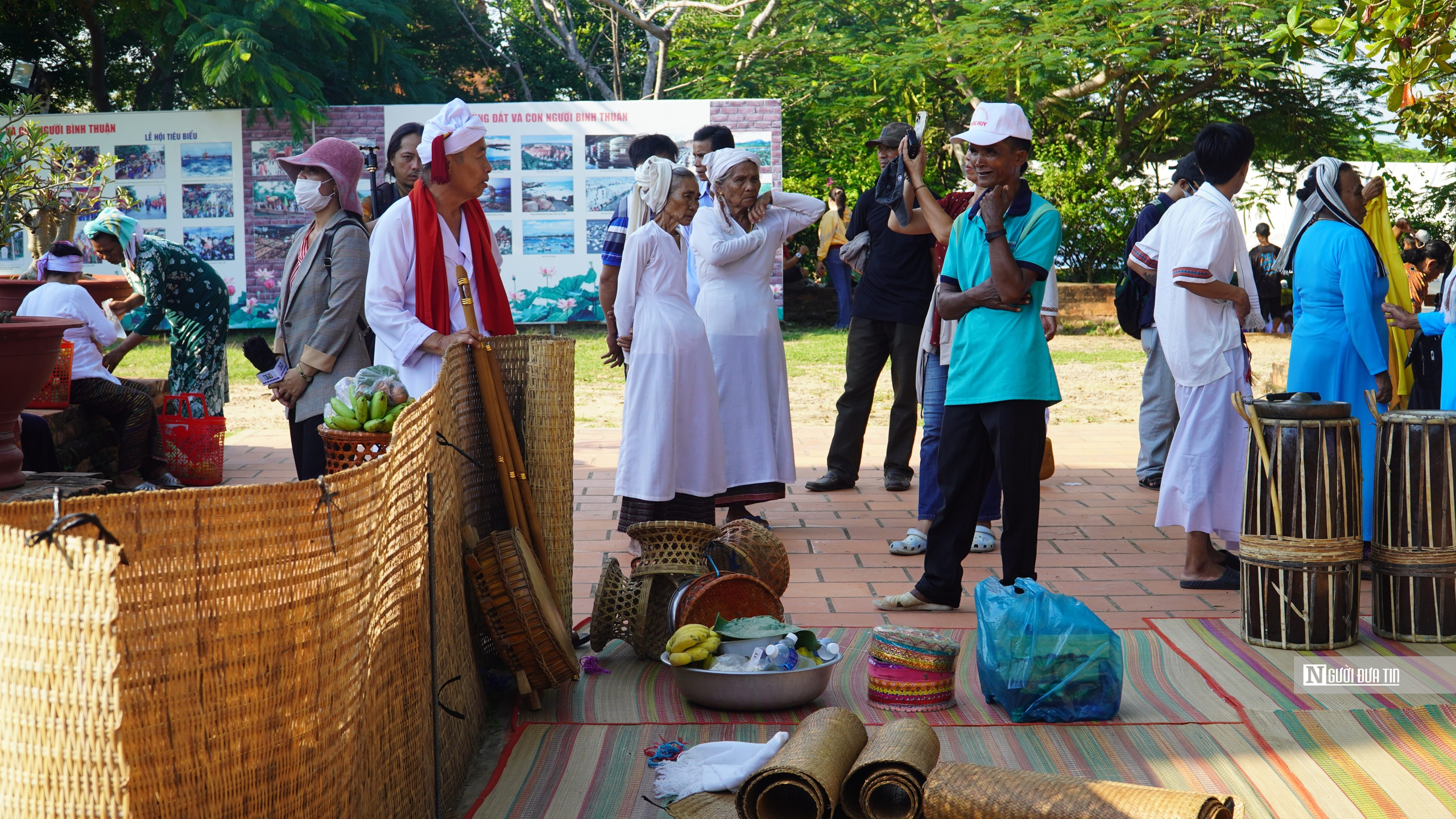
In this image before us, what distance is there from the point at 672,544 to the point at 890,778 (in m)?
1.58

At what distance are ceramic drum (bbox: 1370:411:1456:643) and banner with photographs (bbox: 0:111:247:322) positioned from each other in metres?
14.2

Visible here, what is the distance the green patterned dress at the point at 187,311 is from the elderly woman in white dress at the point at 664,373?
3.13 meters

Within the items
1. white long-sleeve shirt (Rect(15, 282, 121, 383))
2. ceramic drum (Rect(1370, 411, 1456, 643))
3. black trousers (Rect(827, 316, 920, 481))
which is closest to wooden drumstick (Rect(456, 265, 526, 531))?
ceramic drum (Rect(1370, 411, 1456, 643))

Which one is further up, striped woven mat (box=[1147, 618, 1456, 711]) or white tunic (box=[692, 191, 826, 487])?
white tunic (box=[692, 191, 826, 487])

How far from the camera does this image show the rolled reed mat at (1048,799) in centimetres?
271

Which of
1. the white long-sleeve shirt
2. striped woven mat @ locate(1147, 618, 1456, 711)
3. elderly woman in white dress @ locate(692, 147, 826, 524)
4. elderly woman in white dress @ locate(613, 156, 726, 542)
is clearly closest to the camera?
striped woven mat @ locate(1147, 618, 1456, 711)

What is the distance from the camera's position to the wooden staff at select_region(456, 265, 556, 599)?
3.77m

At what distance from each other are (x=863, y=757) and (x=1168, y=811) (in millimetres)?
699

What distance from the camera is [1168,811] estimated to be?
2.70 meters

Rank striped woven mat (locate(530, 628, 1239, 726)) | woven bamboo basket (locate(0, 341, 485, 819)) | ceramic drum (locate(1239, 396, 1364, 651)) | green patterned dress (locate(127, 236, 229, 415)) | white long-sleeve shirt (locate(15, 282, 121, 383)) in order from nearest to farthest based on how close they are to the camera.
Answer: woven bamboo basket (locate(0, 341, 485, 819))
striped woven mat (locate(530, 628, 1239, 726))
ceramic drum (locate(1239, 396, 1364, 651))
white long-sleeve shirt (locate(15, 282, 121, 383))
green patterned dress (locate(127, 236, 229, 415))

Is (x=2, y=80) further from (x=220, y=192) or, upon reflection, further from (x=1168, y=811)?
(x=1168, y=811)

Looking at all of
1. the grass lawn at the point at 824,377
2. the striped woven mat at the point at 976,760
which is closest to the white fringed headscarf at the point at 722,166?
the striped woven mat at the point at 976,760

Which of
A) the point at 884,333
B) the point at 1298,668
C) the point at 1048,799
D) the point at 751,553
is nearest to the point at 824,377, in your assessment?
the point at 884,333

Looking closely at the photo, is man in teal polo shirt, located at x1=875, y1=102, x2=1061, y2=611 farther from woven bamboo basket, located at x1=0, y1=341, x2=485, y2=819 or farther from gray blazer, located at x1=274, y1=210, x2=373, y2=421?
woven bamboo basket, located at x1=0, y1=341, x2=485, y2=819
